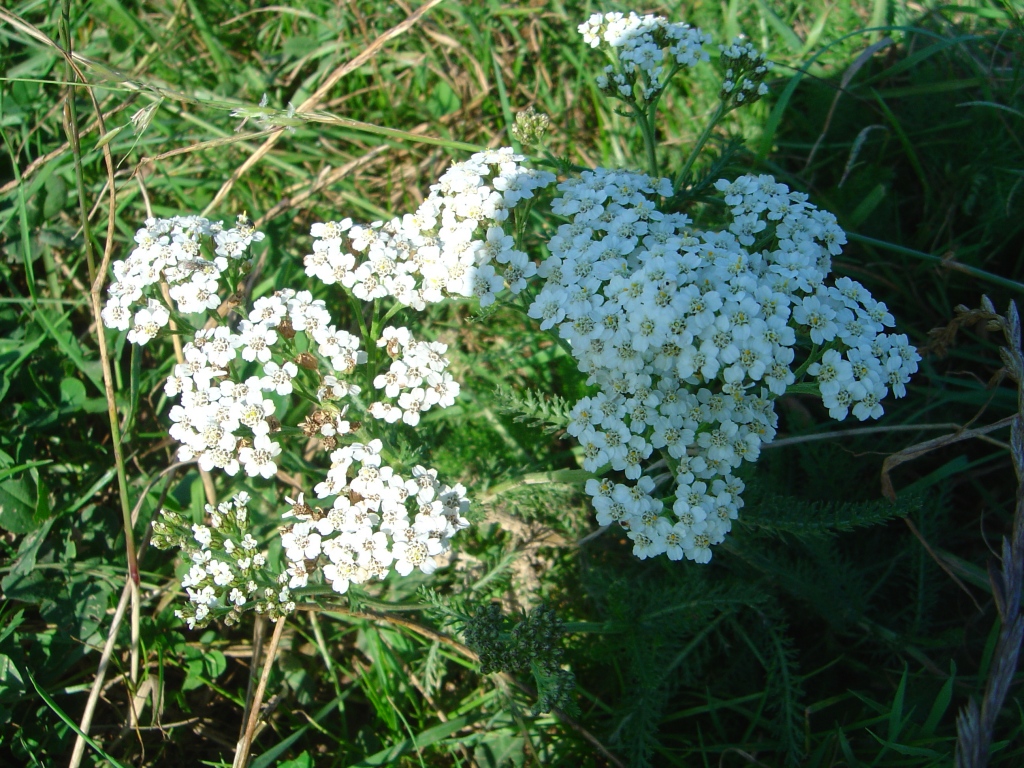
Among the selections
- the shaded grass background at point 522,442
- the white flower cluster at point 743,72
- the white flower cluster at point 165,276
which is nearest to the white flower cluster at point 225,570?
the shaded grass background at point 522,442

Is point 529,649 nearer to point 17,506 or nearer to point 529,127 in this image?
point 529,127

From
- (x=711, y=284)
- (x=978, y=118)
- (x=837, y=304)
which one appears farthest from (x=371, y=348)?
(x=978, y=118)

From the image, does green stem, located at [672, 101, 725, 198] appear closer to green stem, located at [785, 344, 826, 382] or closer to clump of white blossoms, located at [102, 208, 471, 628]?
clump of white blossoms, located at [102, 208, 471, 628]

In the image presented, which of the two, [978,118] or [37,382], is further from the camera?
[978,118]

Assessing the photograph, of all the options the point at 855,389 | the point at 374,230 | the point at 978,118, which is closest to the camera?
the point at 855,389

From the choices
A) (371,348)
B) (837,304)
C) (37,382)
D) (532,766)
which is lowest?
(532,766)

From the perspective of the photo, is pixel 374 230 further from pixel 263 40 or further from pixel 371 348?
pixel 263 40

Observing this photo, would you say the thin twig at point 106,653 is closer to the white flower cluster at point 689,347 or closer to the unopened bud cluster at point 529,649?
the unopened bud cluster at point 529,649
